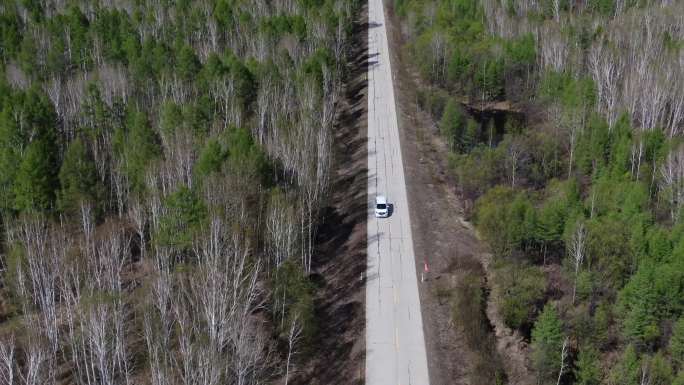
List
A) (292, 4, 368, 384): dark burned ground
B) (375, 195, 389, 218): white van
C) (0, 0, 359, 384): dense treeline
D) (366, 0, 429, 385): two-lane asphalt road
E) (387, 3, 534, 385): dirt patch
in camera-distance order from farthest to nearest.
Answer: (375, 195, 389, 218): white van < (292, 4, 368, 384): dark burned ground < (387, 3, 534, 385): dirt patch < (366, 0, 429, 385): two-lane asphalt road < (0, 0, 359, 384): dense treeline

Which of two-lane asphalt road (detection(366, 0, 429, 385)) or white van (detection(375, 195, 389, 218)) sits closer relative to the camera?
two-lane asphalt road (detection(366, 0, 429, 385))

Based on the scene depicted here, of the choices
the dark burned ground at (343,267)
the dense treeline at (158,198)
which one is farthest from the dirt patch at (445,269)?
the dense treeline at (158,198)

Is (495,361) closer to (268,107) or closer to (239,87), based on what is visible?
(268,107)

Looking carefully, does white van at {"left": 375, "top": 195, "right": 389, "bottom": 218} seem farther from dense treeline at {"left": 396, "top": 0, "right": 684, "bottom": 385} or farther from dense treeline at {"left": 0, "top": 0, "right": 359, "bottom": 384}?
dense treeline at {"left": 396, "top": 0, "right": 684, "bottom": 385}

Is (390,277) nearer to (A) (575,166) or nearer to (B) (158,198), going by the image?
(B) (158,198)

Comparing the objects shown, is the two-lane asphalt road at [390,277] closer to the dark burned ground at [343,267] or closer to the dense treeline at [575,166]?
the dark burned ground at [343,267]

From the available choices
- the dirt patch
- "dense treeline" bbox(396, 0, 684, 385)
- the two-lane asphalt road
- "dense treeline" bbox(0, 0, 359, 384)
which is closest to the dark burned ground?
the two-lane asphalt road
